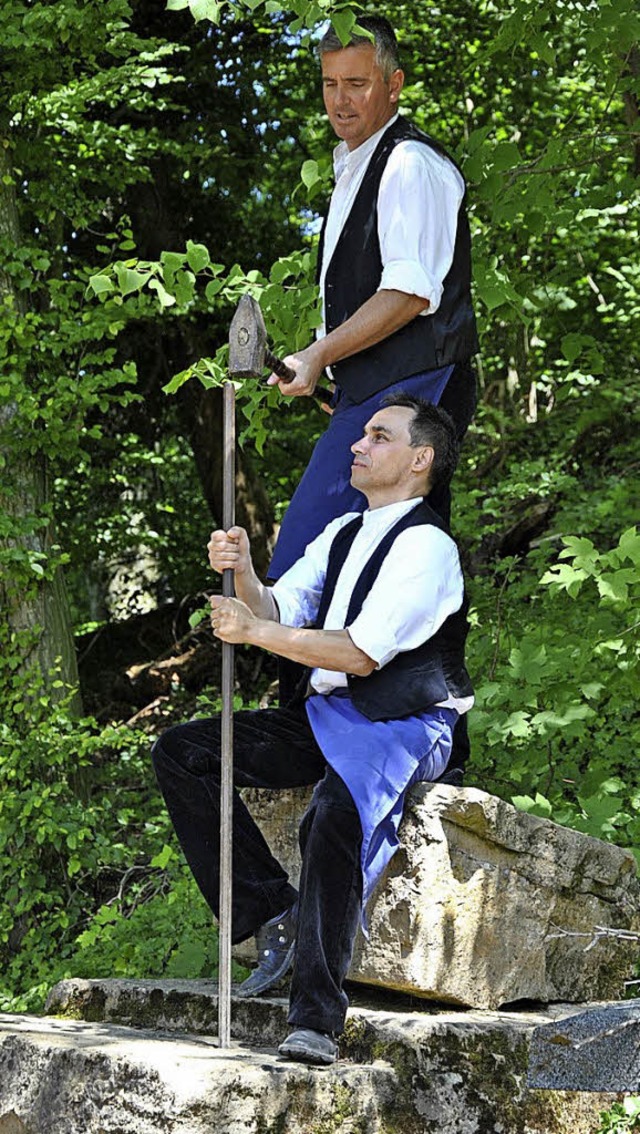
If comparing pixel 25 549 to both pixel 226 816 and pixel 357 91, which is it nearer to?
pixel 357 91

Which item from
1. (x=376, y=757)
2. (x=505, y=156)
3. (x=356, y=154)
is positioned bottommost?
(x=376, y=757)

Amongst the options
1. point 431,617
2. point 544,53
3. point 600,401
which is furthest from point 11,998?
point 600,401

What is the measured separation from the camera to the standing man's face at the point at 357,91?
13.6 feet

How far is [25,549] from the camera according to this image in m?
7.26

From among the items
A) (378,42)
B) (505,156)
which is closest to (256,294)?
(505,156)

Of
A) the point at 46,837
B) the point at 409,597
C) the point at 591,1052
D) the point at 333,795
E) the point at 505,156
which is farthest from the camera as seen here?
the point at 46,837

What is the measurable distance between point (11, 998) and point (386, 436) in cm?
371

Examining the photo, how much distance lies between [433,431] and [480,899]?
117 centimetres

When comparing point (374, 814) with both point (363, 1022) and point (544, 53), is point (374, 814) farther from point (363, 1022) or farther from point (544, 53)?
point (544, 53)

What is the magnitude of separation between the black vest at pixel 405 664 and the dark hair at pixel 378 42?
3.90ft

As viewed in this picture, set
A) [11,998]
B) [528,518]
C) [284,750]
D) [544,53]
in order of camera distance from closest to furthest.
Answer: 1. [284,750]
2. [544,53]
3. [11,998]
4. [528,518]

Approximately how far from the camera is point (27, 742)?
712 centimetres

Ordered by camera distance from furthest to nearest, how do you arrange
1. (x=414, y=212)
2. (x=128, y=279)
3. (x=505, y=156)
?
1. (x=505, y=156)
2. (x=128, y=279)
3. (x=414, y=212)

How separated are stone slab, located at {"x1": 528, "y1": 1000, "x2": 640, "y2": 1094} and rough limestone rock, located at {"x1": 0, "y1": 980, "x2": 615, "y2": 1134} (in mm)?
764
